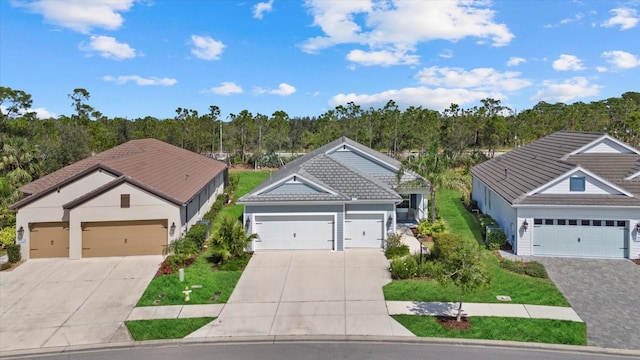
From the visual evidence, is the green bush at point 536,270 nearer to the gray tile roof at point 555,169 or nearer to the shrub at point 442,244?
the shrub at point 442,244

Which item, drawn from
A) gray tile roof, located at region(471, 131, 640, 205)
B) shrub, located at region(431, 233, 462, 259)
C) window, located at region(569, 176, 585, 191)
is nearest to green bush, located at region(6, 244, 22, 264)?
shrub, located at region(431, 233, 462, 259)

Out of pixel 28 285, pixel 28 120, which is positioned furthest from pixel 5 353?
pixel 28 120

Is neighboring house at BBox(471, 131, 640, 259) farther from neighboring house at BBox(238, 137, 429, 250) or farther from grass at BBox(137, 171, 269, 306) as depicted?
grass at BBox(137, 171, 269, 306)

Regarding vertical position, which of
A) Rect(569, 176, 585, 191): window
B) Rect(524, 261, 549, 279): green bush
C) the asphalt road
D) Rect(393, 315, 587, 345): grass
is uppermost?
Rect(569, 176, 585, 191): window

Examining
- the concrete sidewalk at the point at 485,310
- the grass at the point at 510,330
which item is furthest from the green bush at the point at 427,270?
the grass at the point at 510,330

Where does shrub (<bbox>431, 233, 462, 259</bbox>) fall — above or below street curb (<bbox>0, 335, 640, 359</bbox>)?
above

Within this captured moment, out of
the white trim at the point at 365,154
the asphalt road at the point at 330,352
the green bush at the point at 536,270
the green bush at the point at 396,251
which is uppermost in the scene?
the white trim at the point at 365,154
